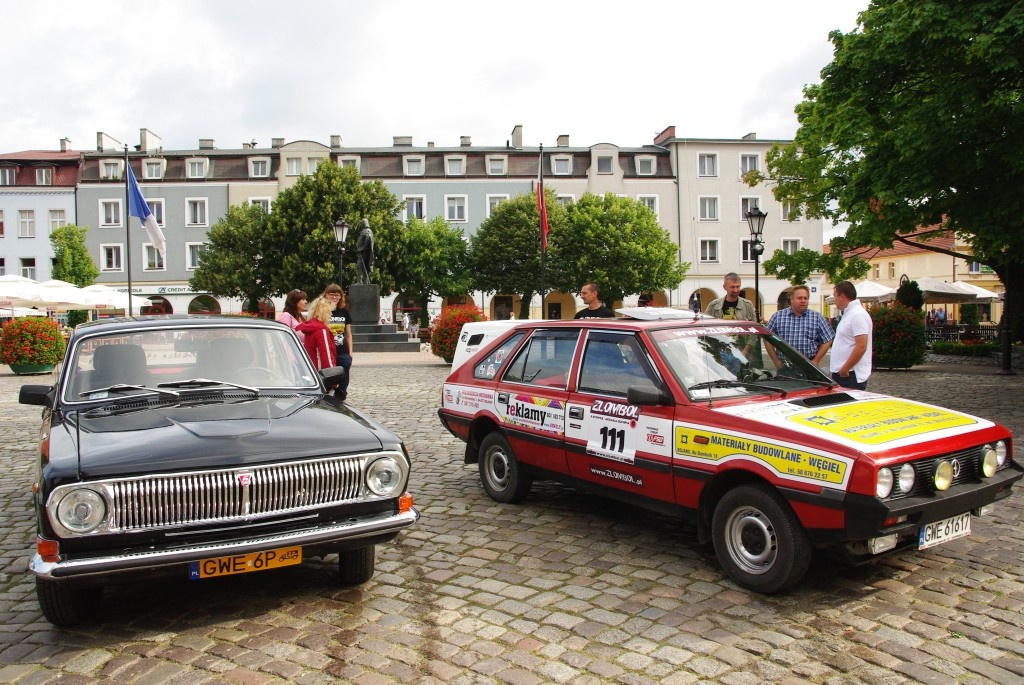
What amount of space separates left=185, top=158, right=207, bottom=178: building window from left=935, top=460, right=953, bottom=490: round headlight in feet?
193

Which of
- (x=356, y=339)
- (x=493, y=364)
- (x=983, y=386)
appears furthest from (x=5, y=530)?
(x=356, y=339)

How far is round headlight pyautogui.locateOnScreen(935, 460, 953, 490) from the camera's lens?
4.39 meters

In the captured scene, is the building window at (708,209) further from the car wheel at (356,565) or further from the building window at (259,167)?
the car wheel at (356,565)

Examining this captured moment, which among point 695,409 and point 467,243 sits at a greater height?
point 467,243

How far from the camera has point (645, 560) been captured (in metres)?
5.27

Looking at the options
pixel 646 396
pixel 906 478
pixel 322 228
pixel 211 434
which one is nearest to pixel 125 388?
pixel 211 434

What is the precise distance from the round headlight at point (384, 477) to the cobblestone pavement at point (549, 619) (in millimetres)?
691

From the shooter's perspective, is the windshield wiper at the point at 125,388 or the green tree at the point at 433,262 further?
the green tree at the point at 433,262

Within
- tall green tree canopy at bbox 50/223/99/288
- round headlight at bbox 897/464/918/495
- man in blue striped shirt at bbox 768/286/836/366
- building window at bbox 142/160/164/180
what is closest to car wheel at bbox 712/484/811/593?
round headlight at bbox 897/464/918/495

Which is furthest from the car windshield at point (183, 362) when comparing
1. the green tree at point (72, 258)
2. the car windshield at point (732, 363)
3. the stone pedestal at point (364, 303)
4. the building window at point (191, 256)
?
the building window at point (191, 256)

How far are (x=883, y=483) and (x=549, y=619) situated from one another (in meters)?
1.90

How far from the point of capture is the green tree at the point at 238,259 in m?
47.5

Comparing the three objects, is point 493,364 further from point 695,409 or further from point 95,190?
point 95,190

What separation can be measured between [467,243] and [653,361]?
48331 mm
